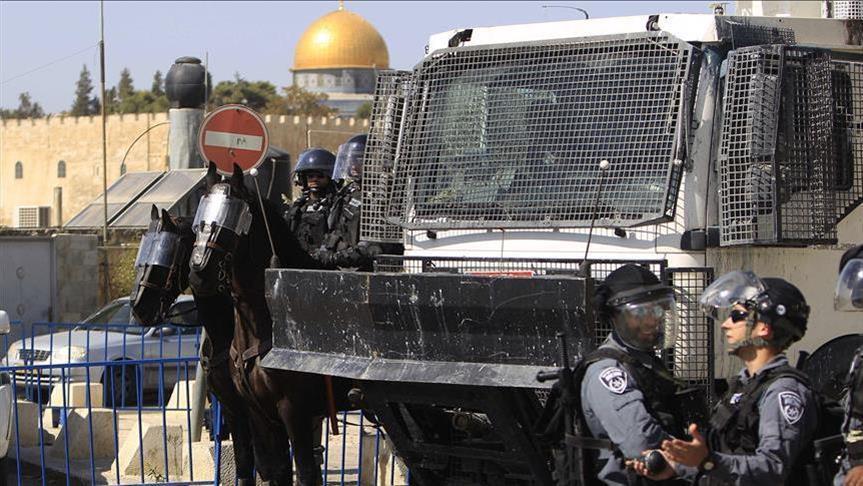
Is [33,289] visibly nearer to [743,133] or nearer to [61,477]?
[61,477]

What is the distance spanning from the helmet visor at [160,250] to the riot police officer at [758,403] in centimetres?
449

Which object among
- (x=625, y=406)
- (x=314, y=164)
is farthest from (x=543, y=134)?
(x=625, y=406)

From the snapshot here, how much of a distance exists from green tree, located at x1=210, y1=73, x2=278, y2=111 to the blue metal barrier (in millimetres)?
74290

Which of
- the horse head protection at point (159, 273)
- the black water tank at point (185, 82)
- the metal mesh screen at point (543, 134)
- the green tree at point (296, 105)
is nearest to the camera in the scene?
the metal mesh screen at point (543, 134)

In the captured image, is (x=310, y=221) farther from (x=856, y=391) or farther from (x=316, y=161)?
(x=856, y=391)

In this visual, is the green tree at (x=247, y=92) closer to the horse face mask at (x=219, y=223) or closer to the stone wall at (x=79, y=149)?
the stone wall at (x=79, y=149)

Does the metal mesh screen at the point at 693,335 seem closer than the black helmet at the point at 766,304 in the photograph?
No

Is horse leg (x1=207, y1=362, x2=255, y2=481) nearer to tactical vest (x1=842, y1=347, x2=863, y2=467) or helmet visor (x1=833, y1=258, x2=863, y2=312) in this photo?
helmet visor (x1=833, y1=258, x2=863, y2=312)

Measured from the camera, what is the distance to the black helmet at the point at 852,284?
593 cm

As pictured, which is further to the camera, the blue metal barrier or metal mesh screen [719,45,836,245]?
the blue metal barrier

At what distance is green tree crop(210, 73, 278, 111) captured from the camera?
305ft

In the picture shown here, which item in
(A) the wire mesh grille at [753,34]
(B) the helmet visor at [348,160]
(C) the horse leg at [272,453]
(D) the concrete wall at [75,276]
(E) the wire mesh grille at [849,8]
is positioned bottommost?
(D) the concrete wall at [75,276]

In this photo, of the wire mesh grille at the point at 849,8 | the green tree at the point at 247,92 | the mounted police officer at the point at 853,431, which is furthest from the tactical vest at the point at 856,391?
the green tree at the point at 247,92

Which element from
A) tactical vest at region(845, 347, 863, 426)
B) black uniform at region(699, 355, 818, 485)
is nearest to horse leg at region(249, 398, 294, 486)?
black uniform at region(699, 355, 818, 485)
